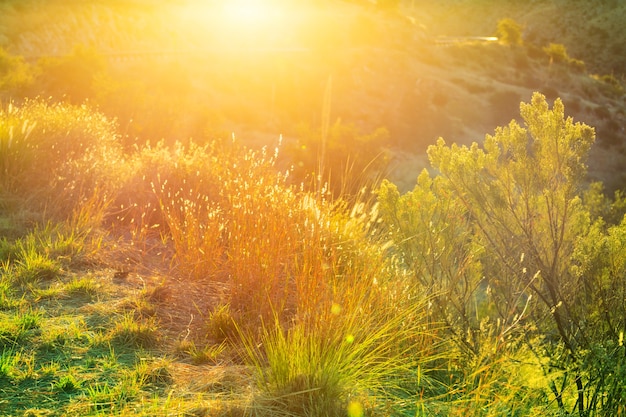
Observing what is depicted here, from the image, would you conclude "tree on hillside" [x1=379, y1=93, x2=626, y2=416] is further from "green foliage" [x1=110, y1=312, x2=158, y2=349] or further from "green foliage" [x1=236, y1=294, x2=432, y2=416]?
"green foliage" [x1=110, y1=312, x2=158, y2=349]

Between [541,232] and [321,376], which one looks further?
[541,232]

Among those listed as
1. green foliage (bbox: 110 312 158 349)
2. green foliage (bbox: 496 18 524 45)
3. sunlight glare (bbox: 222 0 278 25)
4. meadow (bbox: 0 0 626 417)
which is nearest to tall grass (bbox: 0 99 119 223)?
meadow (bbox: 0 0 626 417)

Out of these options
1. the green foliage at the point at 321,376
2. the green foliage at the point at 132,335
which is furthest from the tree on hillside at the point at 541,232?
the green foliage at the point at 132,335

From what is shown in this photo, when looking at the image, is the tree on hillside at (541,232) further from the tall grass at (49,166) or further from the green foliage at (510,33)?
the green foliage at (510,33)

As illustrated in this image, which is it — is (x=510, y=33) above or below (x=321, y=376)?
above

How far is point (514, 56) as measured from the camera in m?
51.2

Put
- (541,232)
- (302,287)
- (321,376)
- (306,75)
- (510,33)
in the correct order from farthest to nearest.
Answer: (510,33) → (306,75) → (541,232) → (302,287) → (321,376)

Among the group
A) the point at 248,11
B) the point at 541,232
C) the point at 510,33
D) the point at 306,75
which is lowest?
the point at 306,75

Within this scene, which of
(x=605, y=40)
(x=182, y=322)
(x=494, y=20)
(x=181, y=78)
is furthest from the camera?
(x=494, y=20)

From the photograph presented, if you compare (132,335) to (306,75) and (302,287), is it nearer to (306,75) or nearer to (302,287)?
(302,287)

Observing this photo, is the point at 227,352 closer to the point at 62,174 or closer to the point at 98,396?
the point at 98,396

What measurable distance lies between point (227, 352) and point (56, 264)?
2174mm

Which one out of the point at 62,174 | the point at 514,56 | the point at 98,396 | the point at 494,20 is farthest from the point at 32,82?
the point at 494,20

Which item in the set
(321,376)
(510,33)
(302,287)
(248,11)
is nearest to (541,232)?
(302,287)
